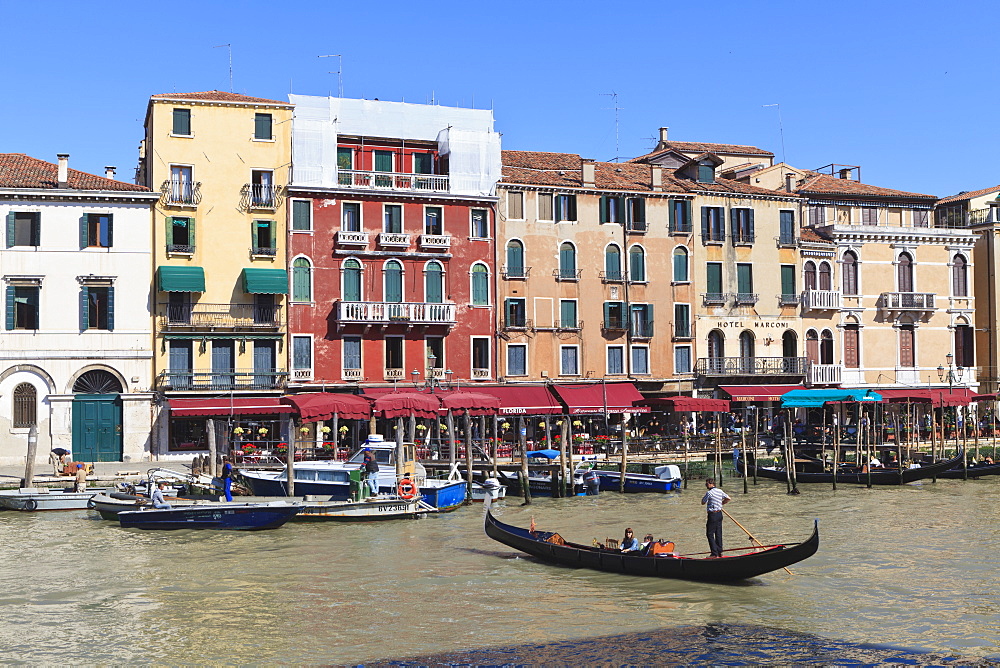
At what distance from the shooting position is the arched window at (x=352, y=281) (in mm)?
43781

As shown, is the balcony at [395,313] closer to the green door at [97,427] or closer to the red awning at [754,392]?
the green door at [97,427]

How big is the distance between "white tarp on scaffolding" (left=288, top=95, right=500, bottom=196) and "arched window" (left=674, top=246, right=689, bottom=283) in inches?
336

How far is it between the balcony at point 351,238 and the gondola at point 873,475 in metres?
16.6

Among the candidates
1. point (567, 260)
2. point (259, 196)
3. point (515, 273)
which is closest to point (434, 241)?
point (515, 273)

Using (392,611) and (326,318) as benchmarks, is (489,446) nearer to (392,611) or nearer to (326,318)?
(326,318)

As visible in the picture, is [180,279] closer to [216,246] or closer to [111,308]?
[216,246]

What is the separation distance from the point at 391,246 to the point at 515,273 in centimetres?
523

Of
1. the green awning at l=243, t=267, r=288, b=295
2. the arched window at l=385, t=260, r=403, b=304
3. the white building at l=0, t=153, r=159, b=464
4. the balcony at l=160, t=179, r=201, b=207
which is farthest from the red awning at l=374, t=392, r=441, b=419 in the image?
the balcony at l=160, t=179, r=201, b=207

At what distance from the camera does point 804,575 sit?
23.6m

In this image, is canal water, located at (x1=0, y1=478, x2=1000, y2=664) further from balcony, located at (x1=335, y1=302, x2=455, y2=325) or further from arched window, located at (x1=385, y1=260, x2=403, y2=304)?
arched window, located at (x1=385, y1=260, x2=403, y2=304)

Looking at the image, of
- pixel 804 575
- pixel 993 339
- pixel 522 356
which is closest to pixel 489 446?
pixel 522 356

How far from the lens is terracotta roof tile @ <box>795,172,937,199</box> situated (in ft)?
173

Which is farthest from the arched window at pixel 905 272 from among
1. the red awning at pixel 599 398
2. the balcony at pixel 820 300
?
the red awning at pixel 599 398

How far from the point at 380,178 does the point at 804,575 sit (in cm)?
2600
